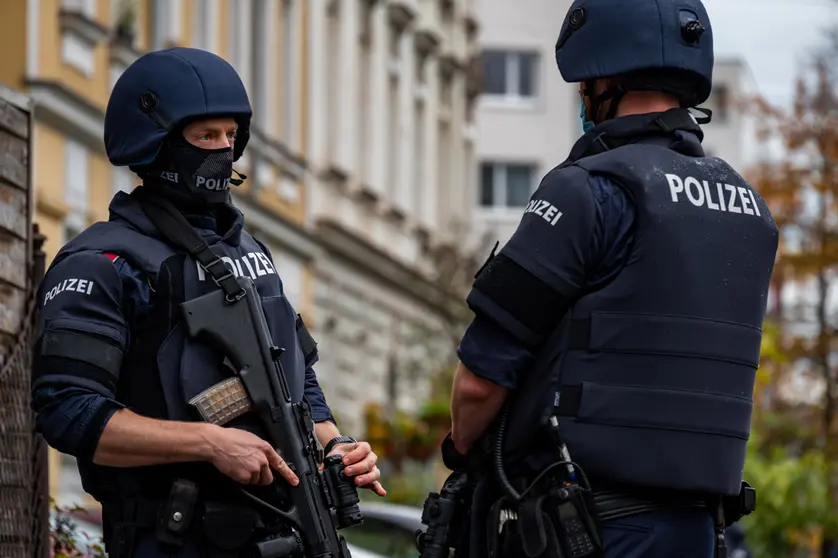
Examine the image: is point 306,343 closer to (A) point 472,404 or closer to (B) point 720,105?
(A) point 472,404

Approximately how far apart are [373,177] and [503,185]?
2420 centimetres

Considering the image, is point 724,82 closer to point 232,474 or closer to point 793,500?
point 793,500

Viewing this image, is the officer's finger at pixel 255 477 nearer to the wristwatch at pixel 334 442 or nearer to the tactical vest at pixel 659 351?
the wristwatch at pixel 334 442

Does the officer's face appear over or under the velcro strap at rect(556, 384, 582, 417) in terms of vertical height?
over

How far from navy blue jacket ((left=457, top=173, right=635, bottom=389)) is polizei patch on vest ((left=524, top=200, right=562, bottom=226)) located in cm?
2

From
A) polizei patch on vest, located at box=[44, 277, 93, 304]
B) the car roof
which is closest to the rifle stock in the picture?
polizei patch on vest, located at box=[44, 277, 93, 304]

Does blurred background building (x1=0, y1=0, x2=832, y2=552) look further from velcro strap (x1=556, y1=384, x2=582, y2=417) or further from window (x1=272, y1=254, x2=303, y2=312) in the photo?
velcro strap (x1=556, y1=384, x2=582, y2=417)

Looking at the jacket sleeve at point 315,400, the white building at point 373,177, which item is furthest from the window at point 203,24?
the jacket sleeve at point 315,400

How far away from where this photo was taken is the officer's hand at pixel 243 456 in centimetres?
491

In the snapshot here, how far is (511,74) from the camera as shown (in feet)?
190

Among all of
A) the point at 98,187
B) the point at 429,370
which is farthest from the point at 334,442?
the point at 429,370

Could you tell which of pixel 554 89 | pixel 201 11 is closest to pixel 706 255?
pixel 201 11

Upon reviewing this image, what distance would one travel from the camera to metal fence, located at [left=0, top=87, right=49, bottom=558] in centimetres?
643

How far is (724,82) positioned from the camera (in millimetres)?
76188
